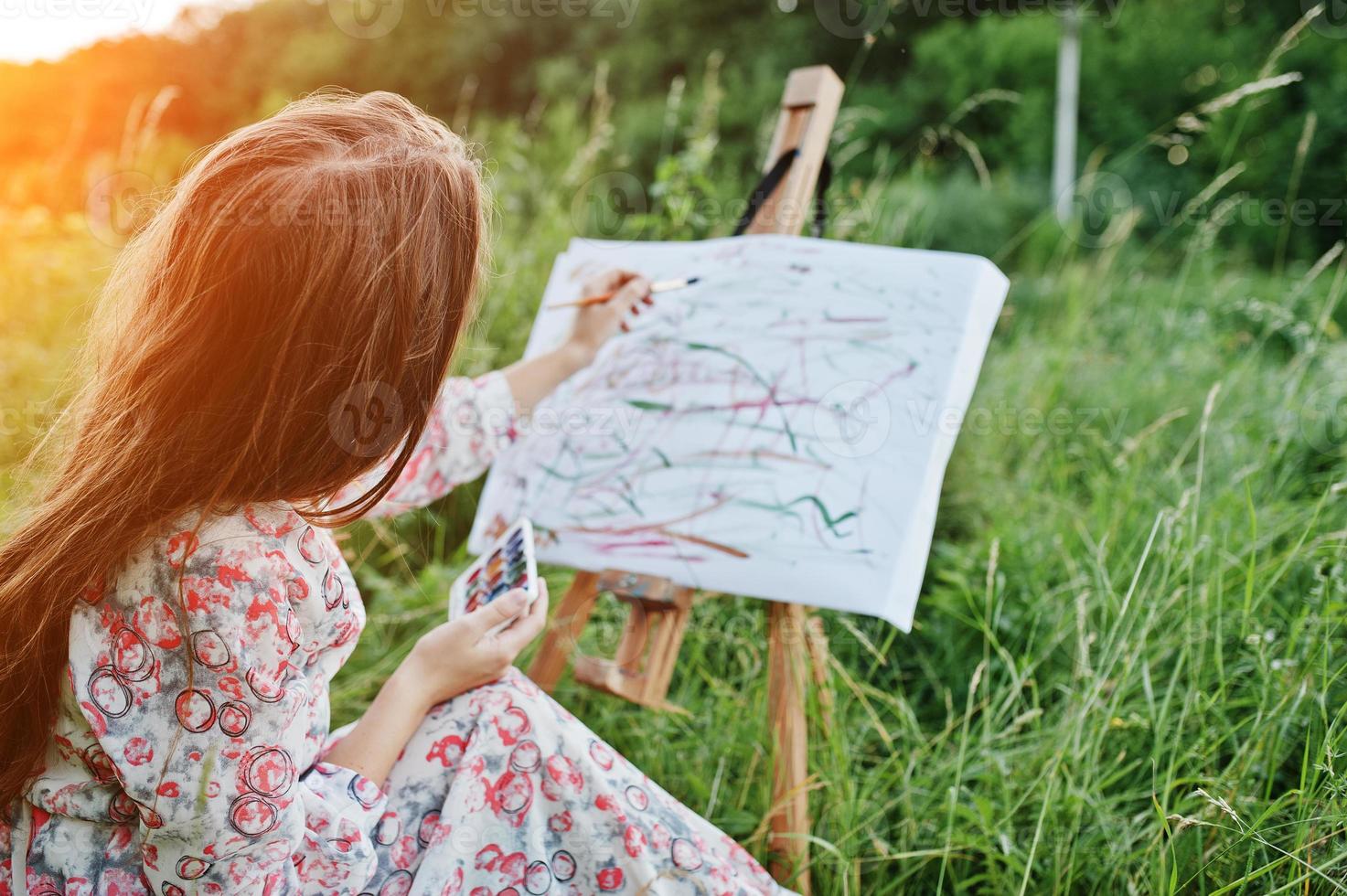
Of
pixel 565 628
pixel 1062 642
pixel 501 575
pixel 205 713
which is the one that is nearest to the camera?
pixel 205 713

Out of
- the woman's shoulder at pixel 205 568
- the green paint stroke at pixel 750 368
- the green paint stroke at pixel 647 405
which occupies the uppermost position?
the green paint stroke at pixel 750 368

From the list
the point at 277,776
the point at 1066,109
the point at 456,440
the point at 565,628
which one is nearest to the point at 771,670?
the point at 565,628

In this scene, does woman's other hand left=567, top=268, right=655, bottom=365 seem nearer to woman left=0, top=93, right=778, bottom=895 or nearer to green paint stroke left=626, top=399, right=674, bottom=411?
green paint stroke left=626, top=399, right=674, bottom=411

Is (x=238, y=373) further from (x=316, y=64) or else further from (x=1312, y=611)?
(x=316, y=64)

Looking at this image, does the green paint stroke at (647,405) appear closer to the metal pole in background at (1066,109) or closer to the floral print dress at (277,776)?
the floral print dress at (277,776)

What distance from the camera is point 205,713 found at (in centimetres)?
84

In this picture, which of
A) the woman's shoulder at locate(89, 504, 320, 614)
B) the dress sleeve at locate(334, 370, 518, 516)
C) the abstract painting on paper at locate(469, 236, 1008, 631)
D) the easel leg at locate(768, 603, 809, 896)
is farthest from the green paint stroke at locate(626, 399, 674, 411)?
the woman's shoulder at locate(89, 504, 320, 614)

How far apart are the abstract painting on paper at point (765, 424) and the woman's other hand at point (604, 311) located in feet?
0.34

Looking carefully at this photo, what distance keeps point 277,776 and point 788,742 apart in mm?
750

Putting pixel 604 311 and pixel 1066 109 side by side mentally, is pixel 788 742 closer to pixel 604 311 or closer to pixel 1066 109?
pixel 604 311

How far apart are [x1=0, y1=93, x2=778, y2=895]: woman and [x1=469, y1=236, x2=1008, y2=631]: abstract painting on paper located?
0.47 meters

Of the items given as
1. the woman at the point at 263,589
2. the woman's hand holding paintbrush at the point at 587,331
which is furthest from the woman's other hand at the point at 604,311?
the woman at the point at 263,589

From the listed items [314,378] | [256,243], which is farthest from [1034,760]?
[256,243]

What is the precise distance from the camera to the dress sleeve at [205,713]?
32.7 inches
